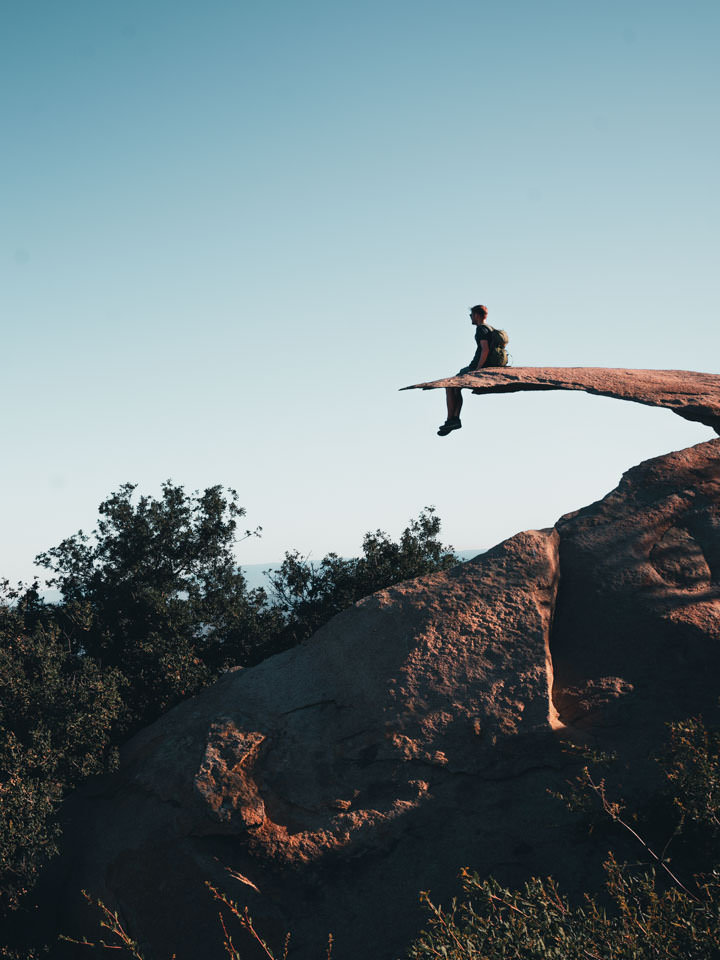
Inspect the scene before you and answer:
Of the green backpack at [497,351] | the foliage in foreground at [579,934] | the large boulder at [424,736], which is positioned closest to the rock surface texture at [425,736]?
the large boulder at [424,736]

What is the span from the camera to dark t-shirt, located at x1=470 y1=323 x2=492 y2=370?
49.6 ft

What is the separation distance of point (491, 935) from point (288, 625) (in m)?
14.5

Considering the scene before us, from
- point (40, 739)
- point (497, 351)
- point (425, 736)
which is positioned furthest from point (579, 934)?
point (40, 739)

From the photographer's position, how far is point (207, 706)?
14.6 m

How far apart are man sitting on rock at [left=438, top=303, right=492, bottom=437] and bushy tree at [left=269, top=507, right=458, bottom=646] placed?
857 centimetres

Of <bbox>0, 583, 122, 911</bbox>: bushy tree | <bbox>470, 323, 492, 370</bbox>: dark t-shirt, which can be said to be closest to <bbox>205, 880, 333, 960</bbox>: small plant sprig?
<bbox>0, 583, 122, 911</bbox>: bushy tree

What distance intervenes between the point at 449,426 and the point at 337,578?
29.2ft

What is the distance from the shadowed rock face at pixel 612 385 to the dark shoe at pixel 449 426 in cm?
95

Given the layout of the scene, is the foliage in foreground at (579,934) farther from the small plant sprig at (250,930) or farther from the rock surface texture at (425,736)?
the rock surface texture at (425,736)

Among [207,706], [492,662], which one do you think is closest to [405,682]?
[492,662]

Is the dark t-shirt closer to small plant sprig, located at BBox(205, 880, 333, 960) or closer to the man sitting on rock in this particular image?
the man sitting on rock

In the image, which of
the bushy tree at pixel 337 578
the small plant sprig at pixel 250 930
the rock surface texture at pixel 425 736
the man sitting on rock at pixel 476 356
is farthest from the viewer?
the bushy tree at pixel 337 578

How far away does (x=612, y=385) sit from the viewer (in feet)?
48.2

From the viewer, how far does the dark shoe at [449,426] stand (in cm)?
1527
